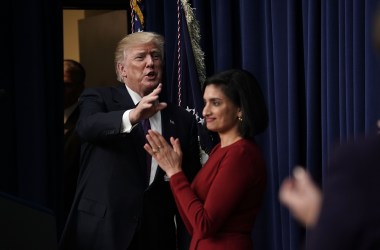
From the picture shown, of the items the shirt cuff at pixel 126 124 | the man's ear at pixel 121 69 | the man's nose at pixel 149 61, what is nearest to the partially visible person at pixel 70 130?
the man's ear at pixel 121 69

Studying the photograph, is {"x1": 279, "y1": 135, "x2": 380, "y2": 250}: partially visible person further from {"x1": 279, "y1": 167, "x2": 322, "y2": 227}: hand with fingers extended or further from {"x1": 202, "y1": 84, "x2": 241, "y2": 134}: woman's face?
{"x1": 202, "y1": 84, "x2": 241, "y2": 134}: woman's face

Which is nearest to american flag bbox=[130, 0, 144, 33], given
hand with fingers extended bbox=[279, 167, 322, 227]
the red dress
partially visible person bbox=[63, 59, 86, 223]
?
partially visible person bbox=[63, 59, 86, 223]

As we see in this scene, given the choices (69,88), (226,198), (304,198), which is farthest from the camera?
(69,88)

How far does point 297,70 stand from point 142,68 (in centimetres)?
55

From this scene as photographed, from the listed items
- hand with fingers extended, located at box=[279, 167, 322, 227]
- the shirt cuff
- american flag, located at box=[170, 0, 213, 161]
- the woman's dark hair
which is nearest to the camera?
hand with fingers extended, located at box=[279, 167, 322, 227]

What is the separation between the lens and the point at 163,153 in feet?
8.66

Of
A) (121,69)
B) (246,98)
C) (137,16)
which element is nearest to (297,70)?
(246,98)

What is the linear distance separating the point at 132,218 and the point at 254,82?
24.8 inches

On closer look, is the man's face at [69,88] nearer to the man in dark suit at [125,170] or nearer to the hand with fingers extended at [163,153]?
the man in dark suit at [125,170]

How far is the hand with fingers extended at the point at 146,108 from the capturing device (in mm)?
2619

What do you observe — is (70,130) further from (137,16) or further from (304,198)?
(304,198)

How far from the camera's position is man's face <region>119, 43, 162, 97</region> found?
2922 mm

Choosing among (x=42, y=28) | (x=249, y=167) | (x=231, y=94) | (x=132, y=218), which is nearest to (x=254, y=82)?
(x=231, y=94)

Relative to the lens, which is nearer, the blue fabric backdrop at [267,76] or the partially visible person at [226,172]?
the partially visible person at [226,172]
